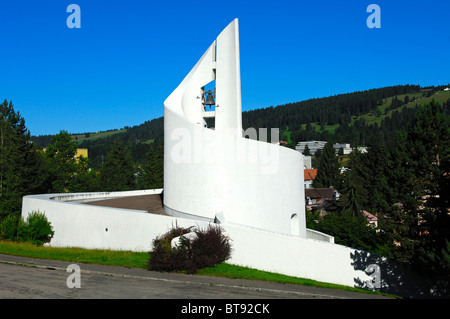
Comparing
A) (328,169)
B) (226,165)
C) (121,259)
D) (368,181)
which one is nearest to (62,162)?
(226,165)

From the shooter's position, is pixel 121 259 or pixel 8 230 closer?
pixel 121 259

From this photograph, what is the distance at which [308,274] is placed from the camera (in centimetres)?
1144

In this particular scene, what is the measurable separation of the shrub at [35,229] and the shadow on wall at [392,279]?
12.2 m

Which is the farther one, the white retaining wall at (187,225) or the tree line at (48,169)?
the tree line at (48,169)

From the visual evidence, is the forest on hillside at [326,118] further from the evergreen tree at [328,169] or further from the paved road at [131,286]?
the paved road at [131,286]

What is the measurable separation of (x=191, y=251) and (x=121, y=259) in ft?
8.44

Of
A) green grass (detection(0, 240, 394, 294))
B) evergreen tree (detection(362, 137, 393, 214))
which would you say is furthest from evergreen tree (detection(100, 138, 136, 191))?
evergreen tree (detection(362, 137, 393, 214))

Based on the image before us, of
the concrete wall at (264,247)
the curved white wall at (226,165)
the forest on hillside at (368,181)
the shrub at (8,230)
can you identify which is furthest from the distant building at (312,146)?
the concrete wall at (264,247)

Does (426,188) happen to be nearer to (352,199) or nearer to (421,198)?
(421,198)

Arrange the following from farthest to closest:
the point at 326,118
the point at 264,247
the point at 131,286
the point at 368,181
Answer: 1. the point at 326,118
2. the point at 368,181
3. the point at 264,247
4. the point at 131,286

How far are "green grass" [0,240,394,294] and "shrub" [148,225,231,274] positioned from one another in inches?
11.4

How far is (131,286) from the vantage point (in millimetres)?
9312

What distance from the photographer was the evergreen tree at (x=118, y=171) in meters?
40.5

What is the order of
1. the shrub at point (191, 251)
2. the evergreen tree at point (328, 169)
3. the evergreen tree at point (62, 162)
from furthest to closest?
the evergreen tree at point (328, 169), the evergreen tree at point (62, 162), the shrub at point (191, 251)
